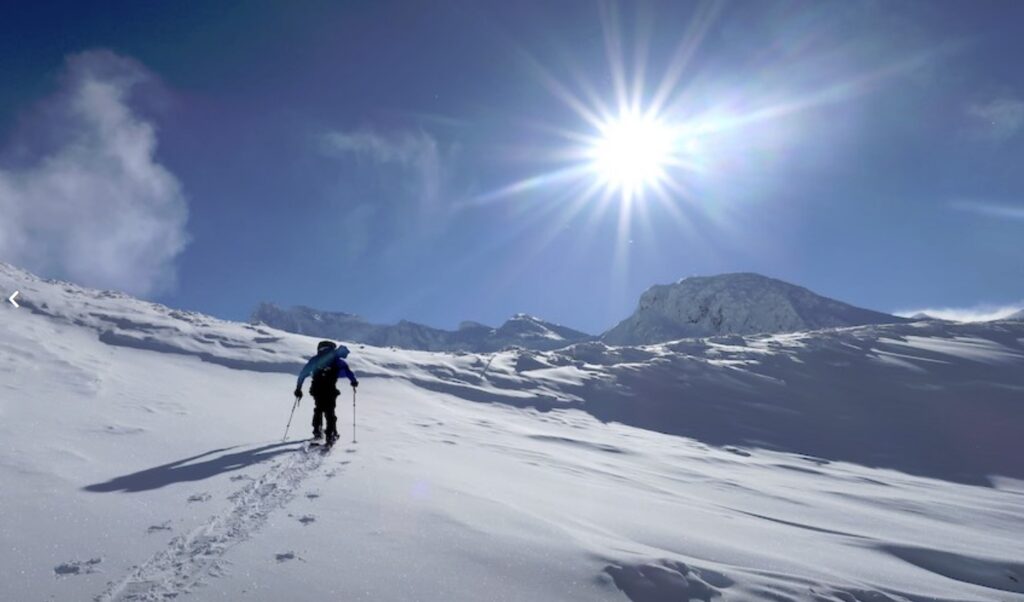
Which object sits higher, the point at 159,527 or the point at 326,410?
the point at 326,410

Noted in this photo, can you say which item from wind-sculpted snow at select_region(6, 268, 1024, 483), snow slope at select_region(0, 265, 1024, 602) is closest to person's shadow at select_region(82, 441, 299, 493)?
snow slope at select_region(0, 265, 1024, 602)

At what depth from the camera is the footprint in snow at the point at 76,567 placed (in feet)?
11.8

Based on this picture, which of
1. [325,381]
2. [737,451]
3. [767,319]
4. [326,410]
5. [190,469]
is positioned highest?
[767,319]

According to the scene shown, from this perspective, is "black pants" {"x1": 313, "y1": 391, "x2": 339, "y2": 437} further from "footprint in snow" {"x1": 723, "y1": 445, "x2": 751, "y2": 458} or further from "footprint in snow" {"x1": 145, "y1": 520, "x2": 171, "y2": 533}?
"footprint in snow" {"x1": 723, "y1": 445, "x2": 751, "y2": 458}

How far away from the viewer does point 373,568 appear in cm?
402

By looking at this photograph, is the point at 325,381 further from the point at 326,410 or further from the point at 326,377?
the point at 326,410

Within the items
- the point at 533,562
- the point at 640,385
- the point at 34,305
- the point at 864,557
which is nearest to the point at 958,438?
the point at 640,385

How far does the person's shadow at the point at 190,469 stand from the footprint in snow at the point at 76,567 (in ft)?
5.35

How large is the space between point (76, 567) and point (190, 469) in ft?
9.16

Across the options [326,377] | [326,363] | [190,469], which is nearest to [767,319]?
[326,363]

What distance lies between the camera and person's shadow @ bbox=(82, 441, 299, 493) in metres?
5.37

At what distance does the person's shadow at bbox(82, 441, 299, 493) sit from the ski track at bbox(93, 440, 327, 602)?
2.47ft

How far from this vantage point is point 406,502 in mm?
5605

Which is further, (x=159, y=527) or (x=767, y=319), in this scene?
(x=767, y=319)
